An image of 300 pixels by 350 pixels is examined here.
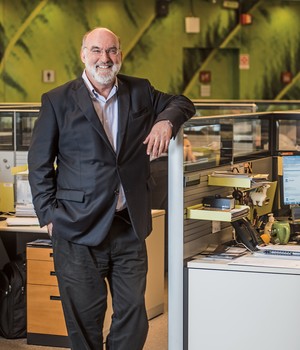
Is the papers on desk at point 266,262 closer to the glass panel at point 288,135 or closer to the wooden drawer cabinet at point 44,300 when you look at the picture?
the glass panel at point 288,135

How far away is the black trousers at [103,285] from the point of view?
3.44 metres

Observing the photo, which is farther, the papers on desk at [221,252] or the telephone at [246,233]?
the telephone at [246,233]

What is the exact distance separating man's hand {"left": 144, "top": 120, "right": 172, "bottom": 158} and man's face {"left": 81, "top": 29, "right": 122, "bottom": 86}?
0.85 feet

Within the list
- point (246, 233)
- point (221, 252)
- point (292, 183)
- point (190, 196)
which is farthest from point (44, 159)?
point (292, 183)

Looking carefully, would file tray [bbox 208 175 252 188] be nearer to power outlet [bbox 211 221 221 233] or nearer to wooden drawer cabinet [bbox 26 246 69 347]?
power outlet [bbox 211 221 221 233]

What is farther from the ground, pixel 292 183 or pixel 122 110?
pixel 122 110

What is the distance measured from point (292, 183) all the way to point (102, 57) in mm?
1664

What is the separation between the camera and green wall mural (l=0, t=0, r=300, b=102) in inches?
461

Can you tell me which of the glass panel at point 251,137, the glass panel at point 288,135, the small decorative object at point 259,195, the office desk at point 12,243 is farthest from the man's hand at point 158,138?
the office desk at point 12,243

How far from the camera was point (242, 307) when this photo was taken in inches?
144

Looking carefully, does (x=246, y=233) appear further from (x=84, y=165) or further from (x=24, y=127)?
(x=24, y=127)

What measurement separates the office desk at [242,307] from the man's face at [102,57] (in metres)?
0.88

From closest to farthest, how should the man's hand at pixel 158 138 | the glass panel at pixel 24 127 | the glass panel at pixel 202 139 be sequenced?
the man's hand at pixel 158 138, the glass panel at pixel 24 127, the glass panel at pixel 202 139

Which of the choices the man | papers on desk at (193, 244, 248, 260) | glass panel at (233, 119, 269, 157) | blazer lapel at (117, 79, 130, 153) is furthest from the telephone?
blazer lapel at (117, 79, 130, 153)
